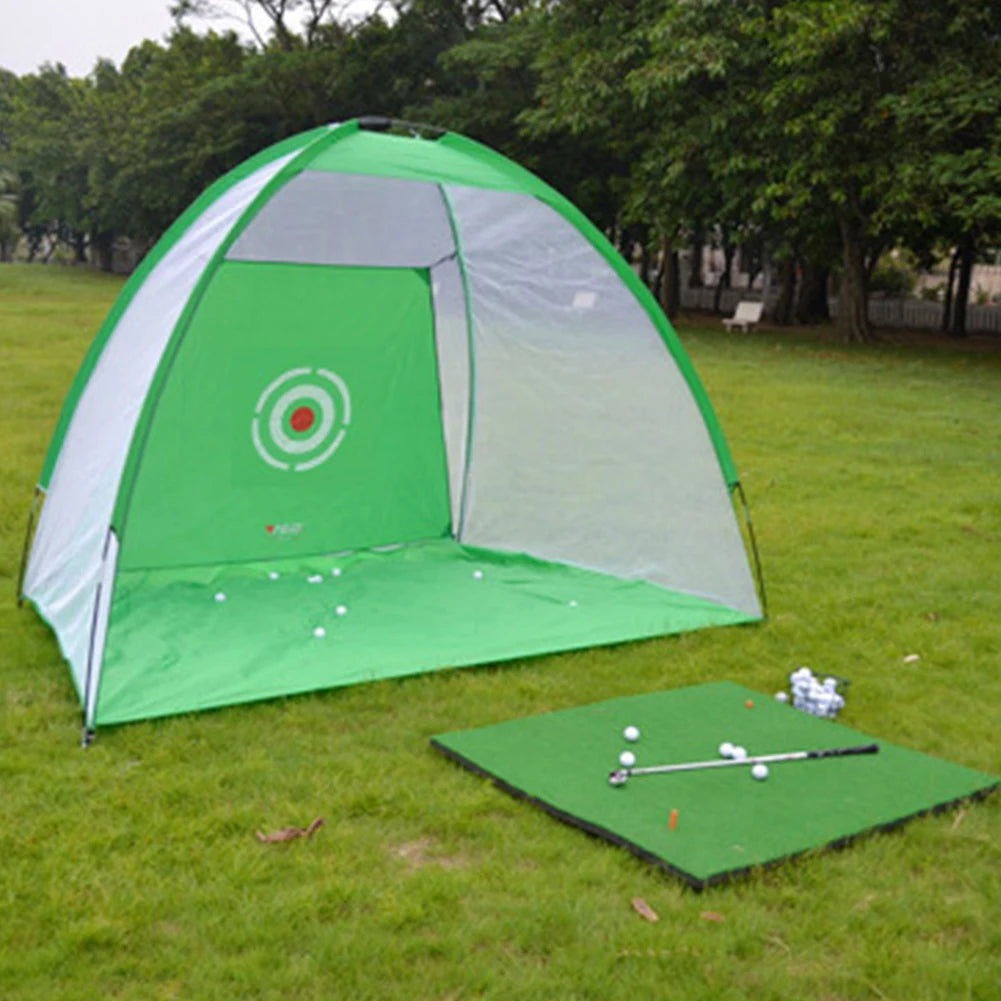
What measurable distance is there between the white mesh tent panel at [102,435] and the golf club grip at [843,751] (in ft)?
7.18

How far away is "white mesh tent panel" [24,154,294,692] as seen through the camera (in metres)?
4.08

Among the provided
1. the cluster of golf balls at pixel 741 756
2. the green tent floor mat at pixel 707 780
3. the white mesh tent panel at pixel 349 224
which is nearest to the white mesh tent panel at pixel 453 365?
the white mesh tent panel at pixel 349 224

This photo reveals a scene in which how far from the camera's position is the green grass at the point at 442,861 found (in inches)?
96.7

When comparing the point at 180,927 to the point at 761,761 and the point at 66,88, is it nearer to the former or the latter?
the point at 761,761

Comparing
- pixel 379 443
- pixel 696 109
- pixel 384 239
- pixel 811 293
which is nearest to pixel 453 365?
pixel 379 443

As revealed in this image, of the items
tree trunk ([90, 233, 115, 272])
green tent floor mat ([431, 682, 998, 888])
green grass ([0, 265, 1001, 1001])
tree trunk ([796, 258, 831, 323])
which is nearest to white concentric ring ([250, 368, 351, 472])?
green grass ([0, 265, 1001, 1001])

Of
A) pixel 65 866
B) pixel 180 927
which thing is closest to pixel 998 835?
pixel 180 927

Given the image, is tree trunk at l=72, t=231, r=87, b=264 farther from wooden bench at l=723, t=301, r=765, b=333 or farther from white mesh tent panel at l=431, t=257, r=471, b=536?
white mesh tent panel at l=431, t=257, r=471, b=536

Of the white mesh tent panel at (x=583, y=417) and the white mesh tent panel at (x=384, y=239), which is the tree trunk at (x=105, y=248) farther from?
the white mesh tent panel at (x=583, y=417)

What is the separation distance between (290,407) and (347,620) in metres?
1.08

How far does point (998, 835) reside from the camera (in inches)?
122

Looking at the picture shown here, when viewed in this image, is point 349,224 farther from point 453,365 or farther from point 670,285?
point 670,285

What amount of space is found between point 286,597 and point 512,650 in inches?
41.8

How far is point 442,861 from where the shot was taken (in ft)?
9.58
